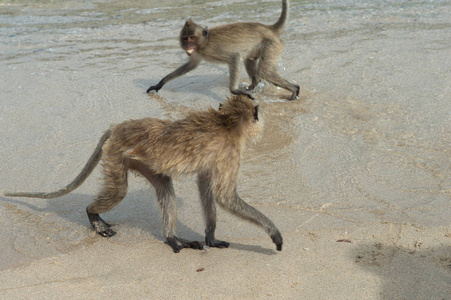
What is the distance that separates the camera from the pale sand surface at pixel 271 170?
382cm

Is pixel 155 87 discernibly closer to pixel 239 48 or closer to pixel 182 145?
pixel 239 48

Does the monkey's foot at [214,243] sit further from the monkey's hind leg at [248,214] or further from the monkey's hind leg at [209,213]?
the monkey's hind leg at [248,214]

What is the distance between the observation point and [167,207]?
167 inches

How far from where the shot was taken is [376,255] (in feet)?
13.1

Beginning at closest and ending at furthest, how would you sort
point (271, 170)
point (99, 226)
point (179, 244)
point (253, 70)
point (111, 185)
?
point (111, 185) → point (179, 244) → point (99, 226) → point (271, 170) → point (253, 70)

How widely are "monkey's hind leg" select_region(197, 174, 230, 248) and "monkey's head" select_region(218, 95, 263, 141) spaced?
0.53 metres

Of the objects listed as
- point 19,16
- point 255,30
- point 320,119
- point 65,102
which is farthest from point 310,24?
point 19,16

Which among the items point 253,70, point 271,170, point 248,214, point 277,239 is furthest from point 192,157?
point 253,70

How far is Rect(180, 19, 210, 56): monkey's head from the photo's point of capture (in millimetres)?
7500

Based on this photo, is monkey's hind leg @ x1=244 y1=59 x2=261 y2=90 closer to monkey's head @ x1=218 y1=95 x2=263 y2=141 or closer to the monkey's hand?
the monkey's hand

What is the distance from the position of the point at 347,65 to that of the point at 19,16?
8.86m

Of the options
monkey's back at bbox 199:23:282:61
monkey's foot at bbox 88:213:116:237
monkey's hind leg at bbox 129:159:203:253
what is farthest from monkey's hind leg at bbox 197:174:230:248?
monkey's back at bbox 199:23:282:61

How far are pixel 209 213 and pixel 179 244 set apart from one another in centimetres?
36

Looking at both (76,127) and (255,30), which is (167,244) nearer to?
(76,127)
